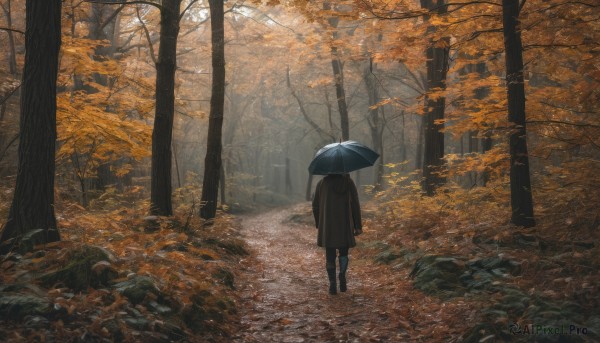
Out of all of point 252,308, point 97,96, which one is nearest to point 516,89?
point 252,308

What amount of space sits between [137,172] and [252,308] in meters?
20.3

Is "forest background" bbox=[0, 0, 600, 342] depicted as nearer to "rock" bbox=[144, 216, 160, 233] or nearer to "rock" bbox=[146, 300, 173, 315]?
"rock" bbox=[144, 216, 160, 233]

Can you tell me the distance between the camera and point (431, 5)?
520 inches

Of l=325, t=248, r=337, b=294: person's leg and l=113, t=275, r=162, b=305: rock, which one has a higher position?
l=113, t=275, r=162, b=305: rock

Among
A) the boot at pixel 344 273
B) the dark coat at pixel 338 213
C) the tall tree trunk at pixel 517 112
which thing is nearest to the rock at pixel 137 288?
the dark coat at pixel 338 213

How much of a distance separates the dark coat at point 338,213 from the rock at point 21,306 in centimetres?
450

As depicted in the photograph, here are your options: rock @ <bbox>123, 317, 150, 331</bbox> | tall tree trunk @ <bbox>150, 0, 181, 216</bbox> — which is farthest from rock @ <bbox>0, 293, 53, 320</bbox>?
tall tree trunk @ <bbox>150, 0, 181, 216</bbox>

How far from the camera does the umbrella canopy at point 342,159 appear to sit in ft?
24.7

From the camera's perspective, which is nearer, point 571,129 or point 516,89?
point 516,89

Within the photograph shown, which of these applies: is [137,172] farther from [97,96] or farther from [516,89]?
[516,89]

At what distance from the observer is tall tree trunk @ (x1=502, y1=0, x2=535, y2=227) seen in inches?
302

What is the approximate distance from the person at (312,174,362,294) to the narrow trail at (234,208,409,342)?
18.9 inches

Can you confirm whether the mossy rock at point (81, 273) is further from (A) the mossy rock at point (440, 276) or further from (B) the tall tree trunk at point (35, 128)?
(A) the mossy rock at point (440, 276)

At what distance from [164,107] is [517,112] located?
6.96 m
